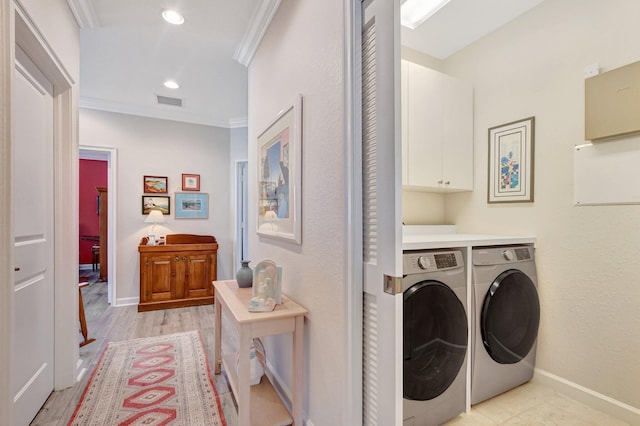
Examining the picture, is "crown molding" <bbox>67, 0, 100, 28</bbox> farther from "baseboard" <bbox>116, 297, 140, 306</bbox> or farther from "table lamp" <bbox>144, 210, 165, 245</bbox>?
"baseboard" <bbox>116, 297, 140, 306</bbox>

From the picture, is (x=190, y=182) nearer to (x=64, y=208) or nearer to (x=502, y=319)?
(x=64, y=208)

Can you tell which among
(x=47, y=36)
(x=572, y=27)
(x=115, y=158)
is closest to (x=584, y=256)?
(x=572, y=27)

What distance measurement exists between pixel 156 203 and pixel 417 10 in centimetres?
387

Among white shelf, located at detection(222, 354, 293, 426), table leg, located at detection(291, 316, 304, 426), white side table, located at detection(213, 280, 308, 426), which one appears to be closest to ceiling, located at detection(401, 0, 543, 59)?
white side table, located at detection(213, 280, 308, 426)

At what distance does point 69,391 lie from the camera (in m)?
1.98

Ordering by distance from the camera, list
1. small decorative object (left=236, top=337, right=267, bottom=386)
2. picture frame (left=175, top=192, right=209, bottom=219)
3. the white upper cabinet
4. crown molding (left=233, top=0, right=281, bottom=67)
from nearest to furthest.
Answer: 1. small decorative object (left=236, top=337, right=267, bottom=386)
2. crown molding (left=233, top=0, right=281, bottom=67)
3. the white upper cabinet
4. picture frame (left=175, top=192, right=209, bottom=219)

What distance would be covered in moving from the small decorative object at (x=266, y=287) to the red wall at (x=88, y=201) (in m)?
6.73

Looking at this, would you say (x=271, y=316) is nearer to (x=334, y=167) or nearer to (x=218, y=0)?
(x=334, y=167)

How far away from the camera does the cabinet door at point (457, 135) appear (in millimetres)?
2348

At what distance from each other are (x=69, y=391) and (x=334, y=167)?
7.67 ft

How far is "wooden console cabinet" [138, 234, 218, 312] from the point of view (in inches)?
147

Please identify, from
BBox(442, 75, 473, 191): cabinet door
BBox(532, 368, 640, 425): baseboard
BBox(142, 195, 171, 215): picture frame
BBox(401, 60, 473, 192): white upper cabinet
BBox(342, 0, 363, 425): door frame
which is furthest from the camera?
BBox(142, 195, 171, 215): picture frame

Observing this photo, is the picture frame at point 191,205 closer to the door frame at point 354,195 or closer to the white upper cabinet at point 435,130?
the white upper cabinet at point 435,130

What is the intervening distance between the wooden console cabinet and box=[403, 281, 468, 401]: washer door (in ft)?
10.7
